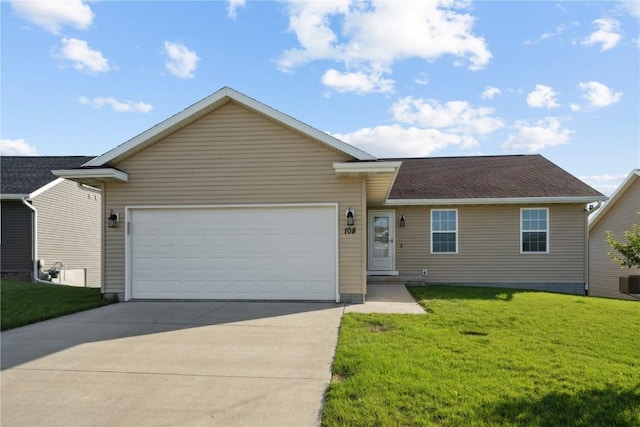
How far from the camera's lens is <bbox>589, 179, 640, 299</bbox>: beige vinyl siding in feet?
50.4

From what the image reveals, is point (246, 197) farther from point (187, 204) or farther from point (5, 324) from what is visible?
point (5, 324)

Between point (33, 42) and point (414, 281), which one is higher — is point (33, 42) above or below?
above

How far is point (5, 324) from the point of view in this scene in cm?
696

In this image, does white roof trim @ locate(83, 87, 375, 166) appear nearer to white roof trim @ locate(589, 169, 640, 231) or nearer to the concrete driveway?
the concrete driveway

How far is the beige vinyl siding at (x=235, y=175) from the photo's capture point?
9.04 m

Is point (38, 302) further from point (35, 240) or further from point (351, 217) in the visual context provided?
point (351, 217)

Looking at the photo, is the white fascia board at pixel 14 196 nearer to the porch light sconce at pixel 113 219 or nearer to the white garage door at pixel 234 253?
the porch light sconce at pixel 113 219

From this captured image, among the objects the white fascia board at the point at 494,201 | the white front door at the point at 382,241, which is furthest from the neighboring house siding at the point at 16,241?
the white fascia board at the point at 494,201

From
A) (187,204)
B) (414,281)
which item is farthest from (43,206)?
(414,281)

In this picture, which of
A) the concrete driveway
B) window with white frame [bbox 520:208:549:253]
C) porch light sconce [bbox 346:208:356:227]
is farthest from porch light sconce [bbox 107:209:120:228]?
window with white frame [bbox 520:208:549:253]

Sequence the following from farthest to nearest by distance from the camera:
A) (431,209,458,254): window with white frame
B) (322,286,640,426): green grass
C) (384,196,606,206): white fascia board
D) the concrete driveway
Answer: (431,209,458,254): window with white frame
(384,196,606,206): white fascia board
the concrete driveway
(322,286,640,426): green grass

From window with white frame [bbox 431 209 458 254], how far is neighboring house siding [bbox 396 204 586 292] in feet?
0.45

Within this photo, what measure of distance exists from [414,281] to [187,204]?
24.1ft

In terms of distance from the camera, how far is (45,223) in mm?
15438
